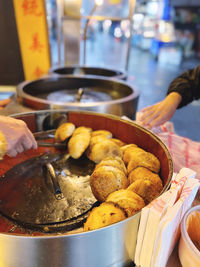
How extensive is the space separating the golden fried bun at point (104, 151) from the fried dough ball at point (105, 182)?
26 cm

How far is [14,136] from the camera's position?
1.12m

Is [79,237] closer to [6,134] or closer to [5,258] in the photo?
[5,258]

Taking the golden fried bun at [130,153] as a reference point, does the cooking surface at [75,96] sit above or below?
below

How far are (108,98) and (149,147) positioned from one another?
1340mm

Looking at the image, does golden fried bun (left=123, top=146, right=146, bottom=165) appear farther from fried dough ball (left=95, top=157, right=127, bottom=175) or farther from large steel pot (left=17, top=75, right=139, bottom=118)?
large steel pot (left=17, top=75, right=139, bottom=118)

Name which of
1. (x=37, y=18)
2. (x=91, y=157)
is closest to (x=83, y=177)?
(x=91, y=157)

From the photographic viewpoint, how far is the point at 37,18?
4348 mm

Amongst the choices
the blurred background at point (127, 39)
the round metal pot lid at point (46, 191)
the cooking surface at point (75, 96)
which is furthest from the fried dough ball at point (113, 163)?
the blurred background at point (127, 39)

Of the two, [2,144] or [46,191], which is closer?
[2,144]

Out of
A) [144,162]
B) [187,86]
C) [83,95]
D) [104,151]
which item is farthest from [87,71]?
[144,162]

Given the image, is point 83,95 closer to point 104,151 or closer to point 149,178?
point 104,151

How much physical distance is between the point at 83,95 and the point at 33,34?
2.49 metres

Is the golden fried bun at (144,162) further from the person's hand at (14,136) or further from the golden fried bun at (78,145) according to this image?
the person's hand at (14,136)

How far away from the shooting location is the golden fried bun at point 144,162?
134cm
